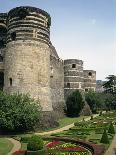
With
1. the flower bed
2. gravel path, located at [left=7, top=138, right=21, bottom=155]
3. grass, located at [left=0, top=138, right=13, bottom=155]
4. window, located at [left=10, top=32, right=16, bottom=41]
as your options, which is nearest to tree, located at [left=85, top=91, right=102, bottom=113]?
window, located at [left=10, top=32, right=16, bottom=41]

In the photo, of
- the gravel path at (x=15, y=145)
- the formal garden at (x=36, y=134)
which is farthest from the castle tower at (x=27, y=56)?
the gravel path at (x=15, y=145)

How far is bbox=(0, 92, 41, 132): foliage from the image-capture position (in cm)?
3331

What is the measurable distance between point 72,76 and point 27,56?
22.6m

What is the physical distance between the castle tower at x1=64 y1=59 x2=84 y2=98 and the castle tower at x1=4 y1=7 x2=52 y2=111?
19.4 m

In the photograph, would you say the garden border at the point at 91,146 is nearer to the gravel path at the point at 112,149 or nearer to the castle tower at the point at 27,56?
the gravel path at the point at 112,149

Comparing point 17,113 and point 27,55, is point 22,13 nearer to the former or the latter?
point 27,55

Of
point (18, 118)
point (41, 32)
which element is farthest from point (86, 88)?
point (18, 118)

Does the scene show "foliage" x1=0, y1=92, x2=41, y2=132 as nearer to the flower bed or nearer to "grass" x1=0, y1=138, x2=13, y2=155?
"grass" x1=0, y1=138, x2=13, y2=155

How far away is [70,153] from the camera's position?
896 inches

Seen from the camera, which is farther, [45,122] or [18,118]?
[45,122]

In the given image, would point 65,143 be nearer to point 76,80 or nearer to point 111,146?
point 111,146

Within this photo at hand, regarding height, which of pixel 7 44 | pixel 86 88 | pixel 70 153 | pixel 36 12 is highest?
pixel 36 12

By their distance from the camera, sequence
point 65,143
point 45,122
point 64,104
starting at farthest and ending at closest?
point 64,104
point 45,122
point 65,143

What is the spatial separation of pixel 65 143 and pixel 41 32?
704 inches
